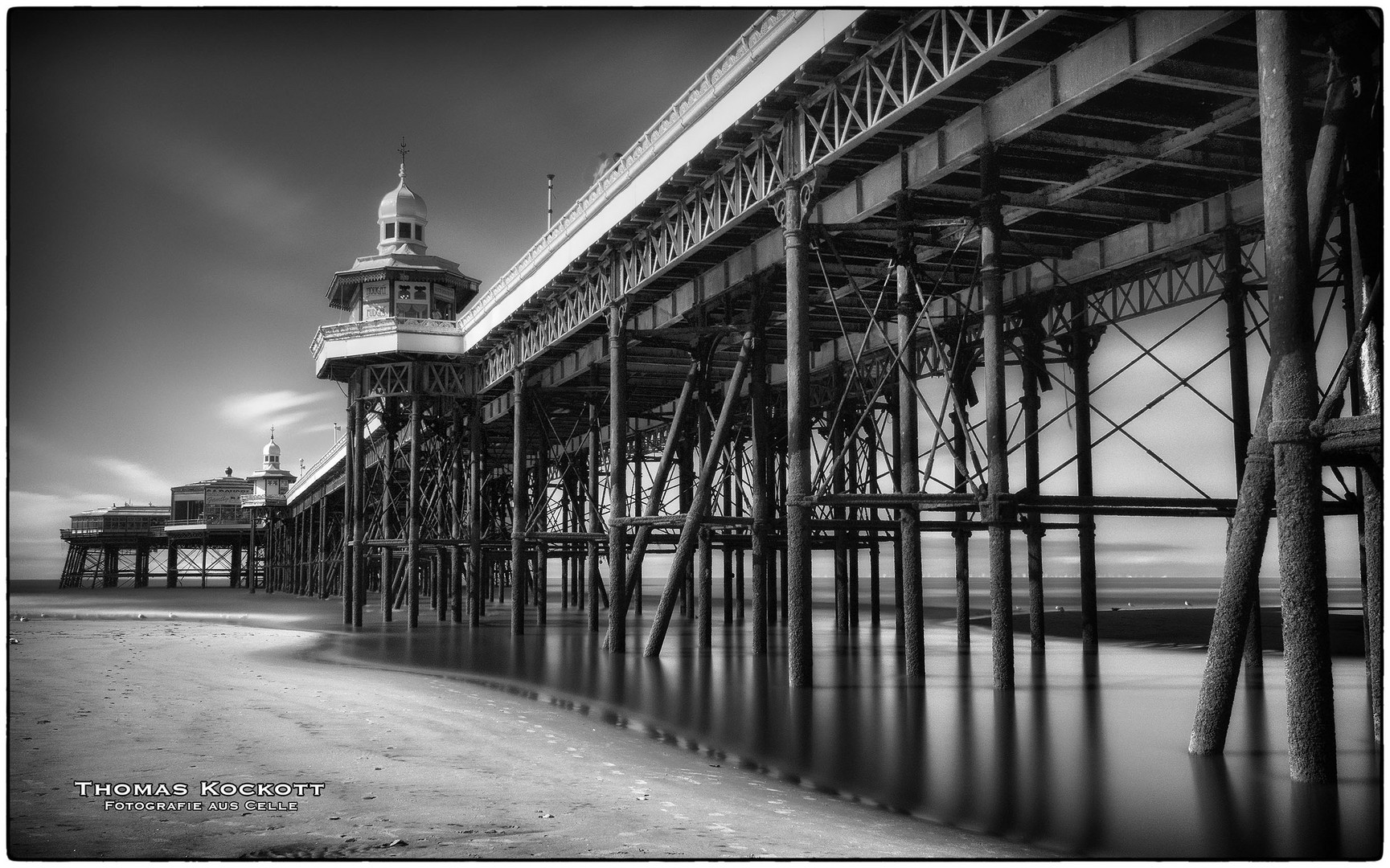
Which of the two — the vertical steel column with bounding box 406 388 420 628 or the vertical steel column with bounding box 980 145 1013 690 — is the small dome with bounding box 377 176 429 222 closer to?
the vertical steel column with bounding box 406 388 420 628

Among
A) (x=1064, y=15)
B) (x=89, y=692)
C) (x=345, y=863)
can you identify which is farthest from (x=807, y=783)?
(x=89, y=692)

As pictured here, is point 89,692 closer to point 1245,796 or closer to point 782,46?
point 782,46

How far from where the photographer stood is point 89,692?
1463 centimetres

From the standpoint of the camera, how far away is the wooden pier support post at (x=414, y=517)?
32.1 metres

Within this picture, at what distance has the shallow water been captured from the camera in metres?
7.83

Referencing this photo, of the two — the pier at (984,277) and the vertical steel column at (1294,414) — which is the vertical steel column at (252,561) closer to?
the pier at (984,277)

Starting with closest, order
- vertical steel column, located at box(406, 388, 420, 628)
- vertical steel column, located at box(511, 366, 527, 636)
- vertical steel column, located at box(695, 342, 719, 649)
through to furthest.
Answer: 1. vertical steel column, located at box(695, 342, 719, 649)
2. vertical steel column, located at box(511, 366, 527, 636)
3. vertical steel column, located at box(406, 388, 420, 628)

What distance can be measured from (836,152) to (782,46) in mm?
1521

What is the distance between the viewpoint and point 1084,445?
1995 cm

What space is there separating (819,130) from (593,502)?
14.3 metres

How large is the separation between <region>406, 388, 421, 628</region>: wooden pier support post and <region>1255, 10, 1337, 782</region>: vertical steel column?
26.3 metres

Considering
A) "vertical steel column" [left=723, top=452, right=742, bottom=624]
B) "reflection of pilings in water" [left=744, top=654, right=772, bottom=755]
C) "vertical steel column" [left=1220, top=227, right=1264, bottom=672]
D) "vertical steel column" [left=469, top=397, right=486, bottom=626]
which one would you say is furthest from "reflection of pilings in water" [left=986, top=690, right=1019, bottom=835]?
"vertical steel column" [left=469, top=397, right=486, bottom=626]

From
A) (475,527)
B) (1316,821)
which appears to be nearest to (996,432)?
(1316,821)

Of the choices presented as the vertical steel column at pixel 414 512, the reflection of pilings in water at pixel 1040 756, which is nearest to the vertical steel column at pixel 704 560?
the reflection of pilings in water at pixel 1040 756
